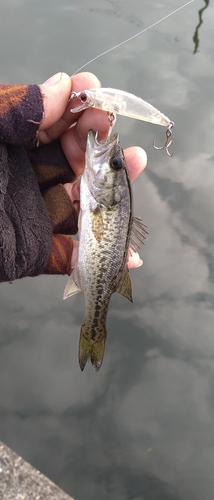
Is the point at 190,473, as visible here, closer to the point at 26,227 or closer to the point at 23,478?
the point at 23,478

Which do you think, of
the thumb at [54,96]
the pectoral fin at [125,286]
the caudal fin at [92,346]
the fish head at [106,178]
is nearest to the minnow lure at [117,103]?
the thumb at [54,96]

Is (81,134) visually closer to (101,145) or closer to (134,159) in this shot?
(101,145)

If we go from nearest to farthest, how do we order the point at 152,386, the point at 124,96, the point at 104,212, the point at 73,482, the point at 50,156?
the point at 124,96
the point at 104,212
the point at 50,156
the point at 73,482
the point at 152,386

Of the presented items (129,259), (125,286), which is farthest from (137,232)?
(129,259)

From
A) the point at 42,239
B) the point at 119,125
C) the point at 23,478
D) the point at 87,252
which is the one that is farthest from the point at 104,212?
the point at 119,125

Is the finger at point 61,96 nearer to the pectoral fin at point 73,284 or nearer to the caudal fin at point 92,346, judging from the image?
the pectoral fin at point 73,284

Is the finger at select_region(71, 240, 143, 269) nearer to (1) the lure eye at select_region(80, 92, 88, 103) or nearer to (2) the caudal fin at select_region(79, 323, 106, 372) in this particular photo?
(2) the caudal fin at select_region(79, 323, 106, 372)

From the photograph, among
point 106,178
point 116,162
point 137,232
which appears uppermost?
point 116,162
